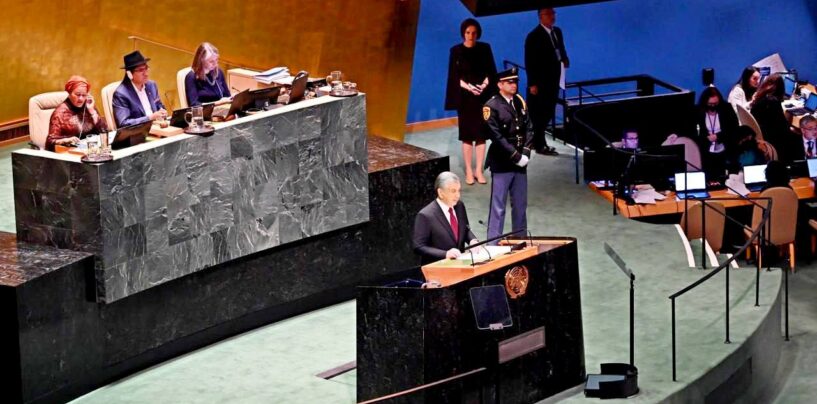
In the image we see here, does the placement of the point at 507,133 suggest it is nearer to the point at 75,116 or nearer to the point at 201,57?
the point at 201,57

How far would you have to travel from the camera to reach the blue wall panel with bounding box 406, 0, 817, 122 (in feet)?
51.2

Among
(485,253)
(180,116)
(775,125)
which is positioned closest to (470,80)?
(775,125)

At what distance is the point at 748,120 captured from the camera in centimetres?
1537

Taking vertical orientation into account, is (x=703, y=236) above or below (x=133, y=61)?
below

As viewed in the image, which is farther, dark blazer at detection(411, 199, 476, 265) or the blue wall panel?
the blue wall panel

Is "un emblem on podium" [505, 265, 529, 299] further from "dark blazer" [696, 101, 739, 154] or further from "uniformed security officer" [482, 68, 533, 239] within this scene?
"dark blazer" [696, 101, 739, 154]

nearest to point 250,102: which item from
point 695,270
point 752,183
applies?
point 695,270

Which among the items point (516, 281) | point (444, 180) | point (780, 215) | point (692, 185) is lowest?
point (780, 215)

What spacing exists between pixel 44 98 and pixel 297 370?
7.95ft

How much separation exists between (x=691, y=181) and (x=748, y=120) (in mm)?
2189

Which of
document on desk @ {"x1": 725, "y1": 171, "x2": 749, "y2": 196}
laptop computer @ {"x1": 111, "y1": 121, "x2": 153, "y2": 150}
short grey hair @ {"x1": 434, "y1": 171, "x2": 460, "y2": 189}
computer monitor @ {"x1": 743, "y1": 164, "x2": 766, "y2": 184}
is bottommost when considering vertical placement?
document on desk @ {"x1": 725, "y1": 171, "x2": 749, "y2": 196}

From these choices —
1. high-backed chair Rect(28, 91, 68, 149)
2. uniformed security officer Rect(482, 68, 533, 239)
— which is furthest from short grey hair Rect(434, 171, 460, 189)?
Result: high-backed chair Rect(28, 91, 68, 149)

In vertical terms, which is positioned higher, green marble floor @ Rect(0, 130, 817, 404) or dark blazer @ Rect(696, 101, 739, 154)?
dark blazer @ Rect(696, 101, 739, 154)

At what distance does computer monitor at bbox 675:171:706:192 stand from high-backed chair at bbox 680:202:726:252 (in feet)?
2.63
